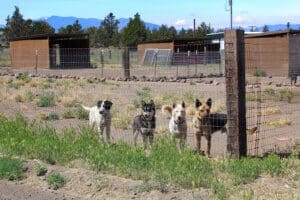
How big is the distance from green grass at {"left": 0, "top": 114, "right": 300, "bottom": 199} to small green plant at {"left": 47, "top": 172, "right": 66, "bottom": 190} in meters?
0.66

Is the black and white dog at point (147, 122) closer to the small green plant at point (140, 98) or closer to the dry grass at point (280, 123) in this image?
the dry grass at point (280, 123)

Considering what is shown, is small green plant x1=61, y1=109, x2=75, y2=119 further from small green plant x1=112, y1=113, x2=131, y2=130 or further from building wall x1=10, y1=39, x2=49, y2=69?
building wall x1=10, y1=39, x2=49, y2=69

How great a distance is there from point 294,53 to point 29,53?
78.6 ft

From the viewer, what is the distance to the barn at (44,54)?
46406 millimetres

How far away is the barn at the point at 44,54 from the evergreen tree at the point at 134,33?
26592mm

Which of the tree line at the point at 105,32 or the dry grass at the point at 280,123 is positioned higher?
the tree line at the point at 105,32

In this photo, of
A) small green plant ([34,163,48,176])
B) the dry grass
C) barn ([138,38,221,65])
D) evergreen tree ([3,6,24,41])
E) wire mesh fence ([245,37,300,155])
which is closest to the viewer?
small green plant ([34,163,48,176])

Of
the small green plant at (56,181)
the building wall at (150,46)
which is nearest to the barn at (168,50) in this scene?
the building wall at (150,46)

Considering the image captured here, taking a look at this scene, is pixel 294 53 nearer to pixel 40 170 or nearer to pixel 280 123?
pixel 280 123

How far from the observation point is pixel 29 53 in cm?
4938

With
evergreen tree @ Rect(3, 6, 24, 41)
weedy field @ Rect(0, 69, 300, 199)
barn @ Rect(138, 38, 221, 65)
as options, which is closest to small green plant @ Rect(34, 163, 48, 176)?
weedy field @ Rect(0, 69, 300, 199)

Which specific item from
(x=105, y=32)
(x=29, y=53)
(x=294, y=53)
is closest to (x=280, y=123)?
(x=294, y=53)

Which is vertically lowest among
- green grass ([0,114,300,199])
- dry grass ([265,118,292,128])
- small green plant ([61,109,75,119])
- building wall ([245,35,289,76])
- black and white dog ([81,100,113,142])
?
green grass ([0,114,300,199])

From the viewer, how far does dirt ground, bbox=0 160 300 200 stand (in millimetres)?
7281
